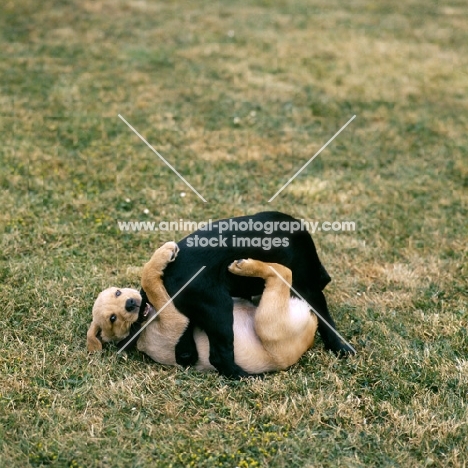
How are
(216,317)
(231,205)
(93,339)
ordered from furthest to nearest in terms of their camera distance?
1. (231,205)
2. (93,339)
3. (216,317)

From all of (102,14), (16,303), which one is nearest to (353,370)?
(16,303)

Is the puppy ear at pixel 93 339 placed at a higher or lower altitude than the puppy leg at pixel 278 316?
lower

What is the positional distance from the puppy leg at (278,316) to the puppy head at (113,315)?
589mm

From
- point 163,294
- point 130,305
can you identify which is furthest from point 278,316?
point 130,305

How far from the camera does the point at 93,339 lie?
346 centimetres

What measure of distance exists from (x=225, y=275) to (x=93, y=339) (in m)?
0.85

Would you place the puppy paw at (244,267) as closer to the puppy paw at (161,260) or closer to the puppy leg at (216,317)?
the puppy leg at (216,317)

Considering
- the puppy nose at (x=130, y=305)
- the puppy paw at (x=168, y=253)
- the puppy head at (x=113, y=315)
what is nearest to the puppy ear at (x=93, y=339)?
the puppy head at (x=113, y=315)

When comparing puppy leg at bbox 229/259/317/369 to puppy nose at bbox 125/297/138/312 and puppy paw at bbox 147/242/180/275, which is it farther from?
puppy nose at bbox 125/297/138/312

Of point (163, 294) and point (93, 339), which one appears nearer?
point (163, 294)

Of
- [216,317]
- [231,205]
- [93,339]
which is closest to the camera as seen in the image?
[216,317]

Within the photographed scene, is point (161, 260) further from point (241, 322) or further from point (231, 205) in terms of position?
point (231, 205)

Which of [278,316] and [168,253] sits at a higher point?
[168,253]

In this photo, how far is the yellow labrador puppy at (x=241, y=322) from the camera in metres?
3.27
